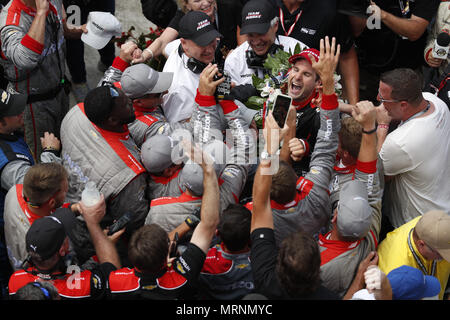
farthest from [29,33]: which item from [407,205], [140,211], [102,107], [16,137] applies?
[407,205]

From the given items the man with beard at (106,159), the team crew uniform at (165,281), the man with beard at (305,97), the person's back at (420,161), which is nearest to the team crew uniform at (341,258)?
the person's back at (420,161)

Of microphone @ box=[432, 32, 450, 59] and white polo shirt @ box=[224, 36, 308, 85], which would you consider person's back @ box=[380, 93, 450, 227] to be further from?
white polo shirt @ box=[224, 36, 308, 85]

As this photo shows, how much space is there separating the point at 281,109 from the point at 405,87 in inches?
40.2

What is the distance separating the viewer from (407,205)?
151 inches

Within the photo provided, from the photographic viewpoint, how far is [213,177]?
321 cm

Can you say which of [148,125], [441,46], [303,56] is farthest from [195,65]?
[441,46]

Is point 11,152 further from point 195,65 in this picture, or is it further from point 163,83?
point 195,65

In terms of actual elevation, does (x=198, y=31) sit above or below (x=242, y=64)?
above

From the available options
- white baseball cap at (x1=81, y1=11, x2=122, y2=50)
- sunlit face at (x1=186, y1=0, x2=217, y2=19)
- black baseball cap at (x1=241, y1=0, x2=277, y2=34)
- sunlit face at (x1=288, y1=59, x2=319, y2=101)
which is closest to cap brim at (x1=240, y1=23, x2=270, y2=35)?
black baseball cap at (x1=241, y1=0, x2=277, y2=34)

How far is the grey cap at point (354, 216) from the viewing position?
119 inches

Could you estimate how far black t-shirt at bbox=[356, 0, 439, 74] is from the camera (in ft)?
17.7

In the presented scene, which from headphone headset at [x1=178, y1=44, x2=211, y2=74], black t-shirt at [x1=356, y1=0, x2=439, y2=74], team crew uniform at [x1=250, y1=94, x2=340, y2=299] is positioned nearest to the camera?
team crew uniform at [x1=250, y1=94, x2=340, y2=299]

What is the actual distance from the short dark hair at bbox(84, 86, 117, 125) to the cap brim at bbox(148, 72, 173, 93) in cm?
50
